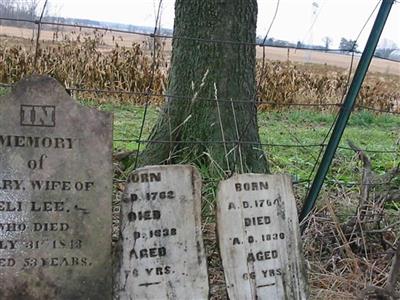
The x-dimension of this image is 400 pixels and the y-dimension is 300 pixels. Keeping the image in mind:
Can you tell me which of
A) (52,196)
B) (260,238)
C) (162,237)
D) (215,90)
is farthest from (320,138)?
(52,196)

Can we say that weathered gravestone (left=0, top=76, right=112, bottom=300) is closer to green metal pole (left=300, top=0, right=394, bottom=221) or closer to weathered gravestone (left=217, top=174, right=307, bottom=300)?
weathered gravestone (left=217, top=174, right=307, bottom=300)

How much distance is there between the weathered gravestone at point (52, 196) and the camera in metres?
2.28

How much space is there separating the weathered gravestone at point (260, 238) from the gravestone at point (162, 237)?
0.12m

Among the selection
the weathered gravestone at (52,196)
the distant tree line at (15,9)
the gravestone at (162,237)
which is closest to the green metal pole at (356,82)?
the gravestone at (162,237)

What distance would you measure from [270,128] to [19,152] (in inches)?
200

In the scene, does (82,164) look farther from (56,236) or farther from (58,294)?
(58,294)

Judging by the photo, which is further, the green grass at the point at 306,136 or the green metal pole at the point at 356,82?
the green grass at the point at 306,136

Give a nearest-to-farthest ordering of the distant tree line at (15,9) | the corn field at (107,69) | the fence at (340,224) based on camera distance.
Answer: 1. the fence at (340,224)
2. the distant tree line at (15,9)
3. the corn field at (107,69)

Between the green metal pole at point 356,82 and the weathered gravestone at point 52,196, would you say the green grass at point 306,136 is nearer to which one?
the green metal pole at point 356,82

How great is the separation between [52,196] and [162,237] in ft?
1.44

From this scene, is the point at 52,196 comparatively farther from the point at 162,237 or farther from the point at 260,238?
the point at 260,238

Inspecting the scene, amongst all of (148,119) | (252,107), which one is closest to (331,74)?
(148,119)

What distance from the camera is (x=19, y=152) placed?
90.0 inches

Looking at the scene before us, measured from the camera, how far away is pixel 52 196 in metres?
2.32
